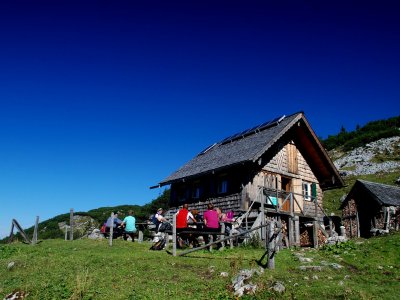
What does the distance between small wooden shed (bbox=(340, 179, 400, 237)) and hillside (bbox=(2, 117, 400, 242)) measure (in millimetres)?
7436

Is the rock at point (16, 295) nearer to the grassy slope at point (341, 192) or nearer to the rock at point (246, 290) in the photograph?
the rock at point (246, 290)

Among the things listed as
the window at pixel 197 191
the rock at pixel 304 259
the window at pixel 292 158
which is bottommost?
the rock at pixel 304 259

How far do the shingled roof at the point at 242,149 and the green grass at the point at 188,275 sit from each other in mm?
8316

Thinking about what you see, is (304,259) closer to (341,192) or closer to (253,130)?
(253,130)

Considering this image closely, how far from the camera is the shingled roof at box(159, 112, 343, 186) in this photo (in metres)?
23.7

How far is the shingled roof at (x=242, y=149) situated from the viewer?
2371 cm

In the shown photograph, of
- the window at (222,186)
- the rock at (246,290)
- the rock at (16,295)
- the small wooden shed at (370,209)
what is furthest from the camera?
the small wooden shed at (370,209)

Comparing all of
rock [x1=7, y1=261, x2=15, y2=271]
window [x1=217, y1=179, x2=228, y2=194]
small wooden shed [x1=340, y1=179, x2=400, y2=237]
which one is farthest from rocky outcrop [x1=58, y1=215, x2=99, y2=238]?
rock [x1=7, y1=261, x2=15, y2=271]

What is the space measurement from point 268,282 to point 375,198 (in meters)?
25.3

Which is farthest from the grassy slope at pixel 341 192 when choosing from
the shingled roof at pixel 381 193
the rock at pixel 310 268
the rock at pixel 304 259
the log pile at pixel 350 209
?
the rock at pixel 310 268

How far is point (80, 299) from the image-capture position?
30.0 feet

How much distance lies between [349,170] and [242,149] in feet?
122

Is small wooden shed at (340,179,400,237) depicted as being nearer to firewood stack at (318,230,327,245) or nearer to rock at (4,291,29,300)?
firewood stack at (318,230,327,245)

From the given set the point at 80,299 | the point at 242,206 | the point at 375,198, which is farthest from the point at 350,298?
the point at 375,198
